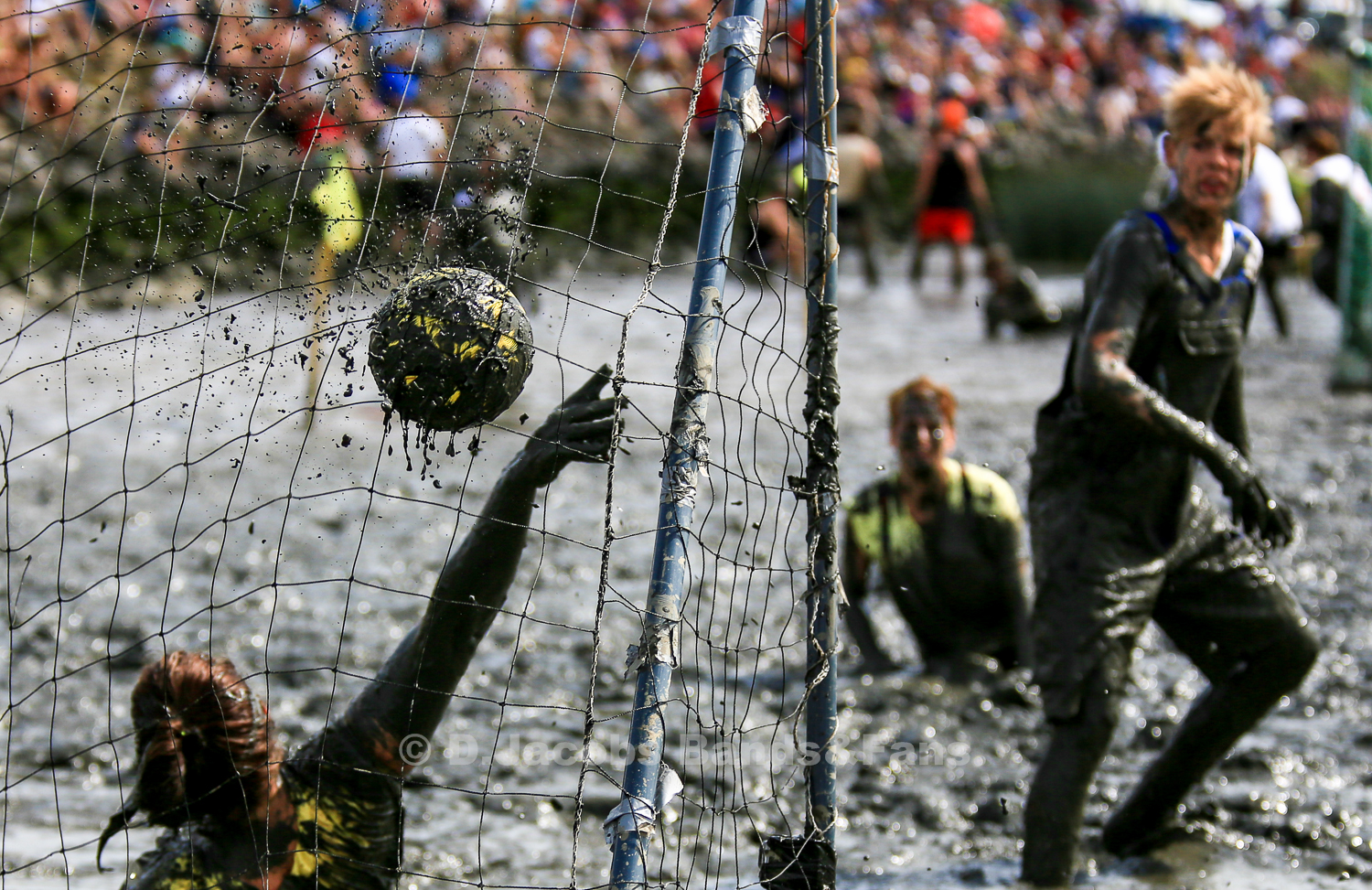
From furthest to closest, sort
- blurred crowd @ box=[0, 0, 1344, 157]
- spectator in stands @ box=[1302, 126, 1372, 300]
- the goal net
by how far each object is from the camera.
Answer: spectator in stands @ box=[1302, 126, 1372, 300] → blurred crowd @ box=[0, 0, 1344, 157] → the goal net

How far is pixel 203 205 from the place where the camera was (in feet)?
9.98

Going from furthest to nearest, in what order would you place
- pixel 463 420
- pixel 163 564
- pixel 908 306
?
pixel 908 306, pixel 163 564, pixel 463 420

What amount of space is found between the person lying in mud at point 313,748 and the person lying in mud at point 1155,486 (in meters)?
1.48

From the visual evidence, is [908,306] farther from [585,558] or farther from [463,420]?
[463,420]

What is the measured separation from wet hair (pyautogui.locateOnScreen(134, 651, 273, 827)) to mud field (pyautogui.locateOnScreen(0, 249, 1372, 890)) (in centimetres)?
15

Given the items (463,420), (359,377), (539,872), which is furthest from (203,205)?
(539,872)

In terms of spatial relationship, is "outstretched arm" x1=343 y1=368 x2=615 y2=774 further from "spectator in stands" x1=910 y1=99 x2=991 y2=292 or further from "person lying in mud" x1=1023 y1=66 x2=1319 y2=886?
"spectator in stands" x1=910 y1=99 x2=991 y2=292

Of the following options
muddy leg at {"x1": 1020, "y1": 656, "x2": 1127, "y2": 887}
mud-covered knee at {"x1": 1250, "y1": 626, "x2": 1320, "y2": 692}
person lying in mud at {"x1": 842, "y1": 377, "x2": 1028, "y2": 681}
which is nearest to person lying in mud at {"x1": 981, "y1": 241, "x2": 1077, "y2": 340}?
person lying in mud at {"x1": 842, "y1": 377, "x2": 1028, "y2": 681}

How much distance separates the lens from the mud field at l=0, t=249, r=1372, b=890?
3.57 meters

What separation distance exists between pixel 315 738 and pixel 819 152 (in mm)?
1489

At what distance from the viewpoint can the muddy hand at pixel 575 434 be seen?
101 inches

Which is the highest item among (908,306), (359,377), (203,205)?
(908,306)

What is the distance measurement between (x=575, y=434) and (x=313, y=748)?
2.67 ft

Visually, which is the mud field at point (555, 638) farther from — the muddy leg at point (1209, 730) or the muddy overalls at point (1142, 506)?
the muddy overalls at point (1142, 506)
